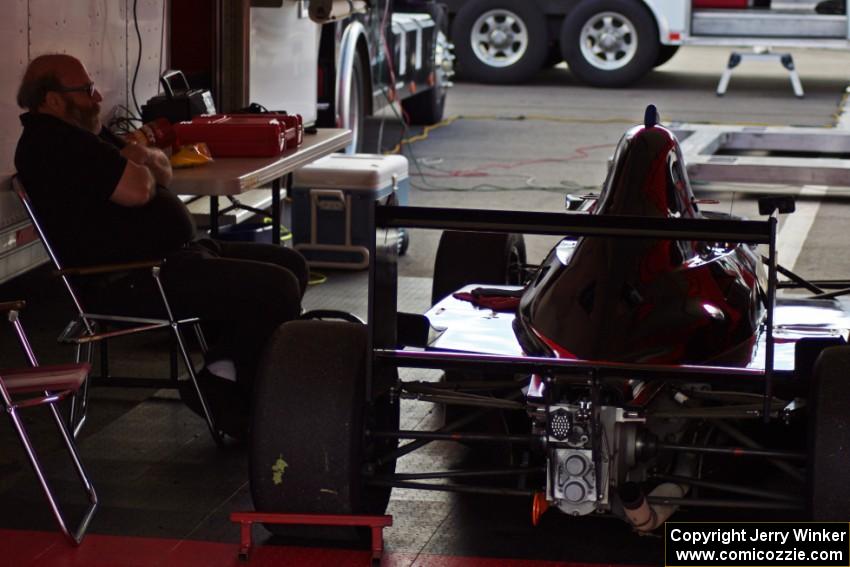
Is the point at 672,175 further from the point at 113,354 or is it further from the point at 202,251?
the point at 113,354

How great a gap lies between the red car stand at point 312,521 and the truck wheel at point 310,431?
0.02 metres

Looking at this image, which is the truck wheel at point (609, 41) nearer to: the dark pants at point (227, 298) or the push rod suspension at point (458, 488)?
the dark pants at point (227, 298)

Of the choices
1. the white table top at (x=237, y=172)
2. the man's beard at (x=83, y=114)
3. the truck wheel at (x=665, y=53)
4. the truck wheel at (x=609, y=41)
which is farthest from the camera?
the truck wheel at (x=665, y=53)

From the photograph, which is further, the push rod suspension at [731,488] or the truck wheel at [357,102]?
the truck wheel at [357,102]

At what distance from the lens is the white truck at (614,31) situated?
16797 mm

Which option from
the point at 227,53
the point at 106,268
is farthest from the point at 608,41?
the point at 106,268

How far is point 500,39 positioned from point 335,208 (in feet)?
33.6

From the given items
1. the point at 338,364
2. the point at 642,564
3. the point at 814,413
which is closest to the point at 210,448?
the point at 338,364

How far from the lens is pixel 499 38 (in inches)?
706

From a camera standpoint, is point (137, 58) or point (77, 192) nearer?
point (77, 192)

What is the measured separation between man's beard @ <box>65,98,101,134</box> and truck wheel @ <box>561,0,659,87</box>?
41.6 ft

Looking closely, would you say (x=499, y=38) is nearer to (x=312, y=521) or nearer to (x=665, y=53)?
(x=665, y=53)

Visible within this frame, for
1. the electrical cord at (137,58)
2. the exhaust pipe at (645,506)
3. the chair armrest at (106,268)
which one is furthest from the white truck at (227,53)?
the exhaust pipe at (645,506)

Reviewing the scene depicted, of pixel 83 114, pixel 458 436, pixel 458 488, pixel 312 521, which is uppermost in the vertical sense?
pixel 83 114
